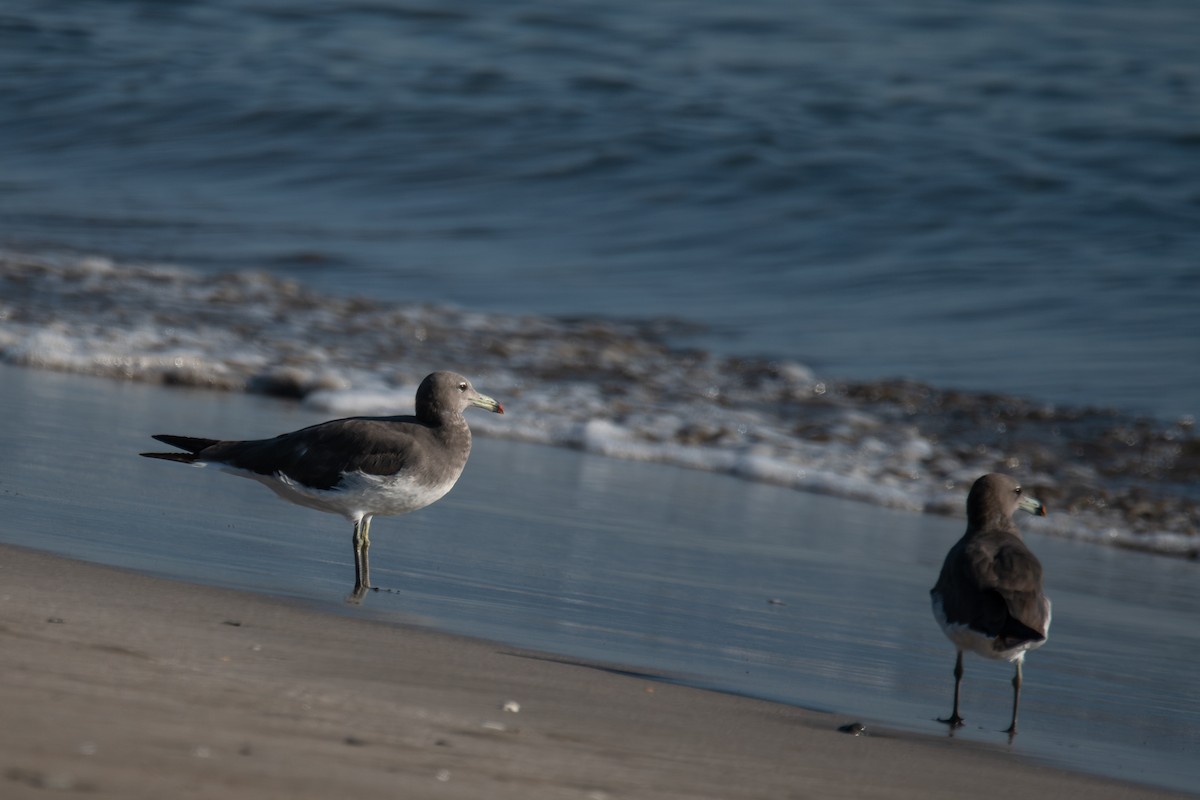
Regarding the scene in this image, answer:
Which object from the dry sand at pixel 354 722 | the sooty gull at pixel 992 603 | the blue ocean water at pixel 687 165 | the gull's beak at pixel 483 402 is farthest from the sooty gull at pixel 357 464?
the blue ocean water at pixel 687 165

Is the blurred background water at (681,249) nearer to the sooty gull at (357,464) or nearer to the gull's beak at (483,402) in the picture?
the sooty gull at (357,464)

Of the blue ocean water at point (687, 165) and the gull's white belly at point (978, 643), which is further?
the blue ocean water at point (687, 165)

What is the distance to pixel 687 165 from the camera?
17453mm

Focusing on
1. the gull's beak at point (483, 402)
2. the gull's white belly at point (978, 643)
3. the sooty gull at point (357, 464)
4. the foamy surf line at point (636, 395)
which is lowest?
the foamy surf line at point (636, 395)

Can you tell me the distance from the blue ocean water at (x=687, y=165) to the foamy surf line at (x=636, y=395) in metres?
0.64

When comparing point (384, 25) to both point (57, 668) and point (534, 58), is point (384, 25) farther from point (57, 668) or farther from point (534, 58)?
point (57, 668)

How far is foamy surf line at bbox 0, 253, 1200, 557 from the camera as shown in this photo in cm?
929

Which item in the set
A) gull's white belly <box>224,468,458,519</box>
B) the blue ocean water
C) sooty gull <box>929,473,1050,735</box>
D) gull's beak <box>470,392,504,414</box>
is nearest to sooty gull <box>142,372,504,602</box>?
gull's white belly <box>224,468,458,519</box>

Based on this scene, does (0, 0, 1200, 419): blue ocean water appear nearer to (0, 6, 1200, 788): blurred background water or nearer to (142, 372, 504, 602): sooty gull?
(0, 6, 1200, 788): blurred background water

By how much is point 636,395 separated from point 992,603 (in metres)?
6.13

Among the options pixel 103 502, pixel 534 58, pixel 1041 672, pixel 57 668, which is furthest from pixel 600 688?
pixel 534 58

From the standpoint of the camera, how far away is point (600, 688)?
14.1 ft

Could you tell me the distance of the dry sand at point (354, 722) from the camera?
2.97 m

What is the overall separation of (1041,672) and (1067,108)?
44.8ft
